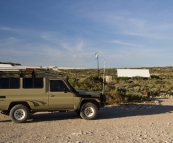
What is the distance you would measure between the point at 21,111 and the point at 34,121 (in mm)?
764

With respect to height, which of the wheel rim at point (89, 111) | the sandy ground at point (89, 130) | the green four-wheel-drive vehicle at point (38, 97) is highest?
the green four-wheel-drive vehicle at point (38, 97)

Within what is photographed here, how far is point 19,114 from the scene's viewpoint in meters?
10.4

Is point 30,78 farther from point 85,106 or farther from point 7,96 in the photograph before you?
point 85,106

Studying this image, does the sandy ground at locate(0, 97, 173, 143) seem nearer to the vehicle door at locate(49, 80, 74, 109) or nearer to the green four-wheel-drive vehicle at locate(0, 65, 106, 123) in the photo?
the green four-wheel-drive vehicle at locate(0, 65, 106, 123)

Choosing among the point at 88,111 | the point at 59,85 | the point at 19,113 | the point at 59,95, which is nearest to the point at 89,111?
the point at 88,111

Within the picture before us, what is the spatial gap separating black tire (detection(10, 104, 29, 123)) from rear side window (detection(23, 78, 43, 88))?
87cm

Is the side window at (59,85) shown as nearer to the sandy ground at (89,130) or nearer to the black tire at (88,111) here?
the black tire at (88,111)

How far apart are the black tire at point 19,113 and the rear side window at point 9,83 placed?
0.81 metres

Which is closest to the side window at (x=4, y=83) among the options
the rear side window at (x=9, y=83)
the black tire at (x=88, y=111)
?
the rear side window at (x=9, y=83)

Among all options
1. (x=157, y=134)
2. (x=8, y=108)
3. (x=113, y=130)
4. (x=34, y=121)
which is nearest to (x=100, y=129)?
(x=113, y=130)

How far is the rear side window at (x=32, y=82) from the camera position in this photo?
34.5ft

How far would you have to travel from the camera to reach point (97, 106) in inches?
449

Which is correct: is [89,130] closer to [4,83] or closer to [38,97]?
[38,97]

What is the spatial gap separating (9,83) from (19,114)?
52.3 inches
